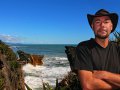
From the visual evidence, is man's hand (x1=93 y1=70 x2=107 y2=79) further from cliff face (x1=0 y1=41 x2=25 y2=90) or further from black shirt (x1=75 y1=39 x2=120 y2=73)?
cliff face (x1=0 y1=41 x2=25 y2=90)

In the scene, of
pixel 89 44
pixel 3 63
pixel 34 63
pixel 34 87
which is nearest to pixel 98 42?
pixel 89 44

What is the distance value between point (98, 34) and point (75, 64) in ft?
2.07

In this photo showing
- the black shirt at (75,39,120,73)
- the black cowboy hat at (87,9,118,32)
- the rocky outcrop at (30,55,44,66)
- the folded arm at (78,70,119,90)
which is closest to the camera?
the folded arm at (78,70,119,90)

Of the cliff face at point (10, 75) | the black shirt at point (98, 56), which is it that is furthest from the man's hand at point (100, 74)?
the cliff face at point (10, 75)

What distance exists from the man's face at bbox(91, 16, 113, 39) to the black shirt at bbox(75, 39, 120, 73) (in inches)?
8.1

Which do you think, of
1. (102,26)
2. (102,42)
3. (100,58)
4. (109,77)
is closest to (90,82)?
(109,77)

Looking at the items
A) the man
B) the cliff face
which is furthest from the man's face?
the cliff face

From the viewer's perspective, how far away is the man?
5574 mm

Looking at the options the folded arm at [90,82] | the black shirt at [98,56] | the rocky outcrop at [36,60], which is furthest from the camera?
the rocky outcrop at [36,60]

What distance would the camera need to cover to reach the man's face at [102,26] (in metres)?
5.66

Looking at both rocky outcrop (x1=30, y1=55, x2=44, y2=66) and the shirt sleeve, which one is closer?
the shirt sleeve

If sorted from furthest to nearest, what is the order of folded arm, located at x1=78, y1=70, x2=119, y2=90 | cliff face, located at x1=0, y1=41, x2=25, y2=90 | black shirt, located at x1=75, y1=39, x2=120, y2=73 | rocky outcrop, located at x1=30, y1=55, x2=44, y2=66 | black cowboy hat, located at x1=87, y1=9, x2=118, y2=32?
1. rocky outcrop, located at x1=30, y1=55, x2=44, y2=66
2. cliff face, located at x1=0, y1=41, x2=25, y2=90
3. black cowboy hat, located at x1=87, y1=9, x2=118, y2=32
4. black shirt, located at x1=75, y1=39, x2=120, y2=73
5. folded arm, located at x1=78, y1=70, x2=119, y2=90

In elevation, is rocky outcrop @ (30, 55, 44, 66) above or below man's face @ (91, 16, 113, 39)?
below

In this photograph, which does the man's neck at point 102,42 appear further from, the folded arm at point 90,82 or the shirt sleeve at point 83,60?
the folded arm at point 90,82
